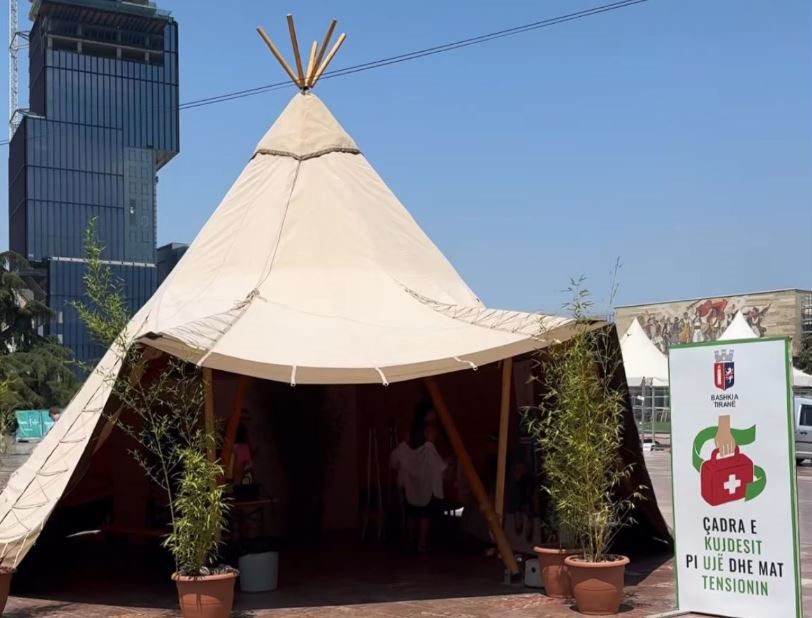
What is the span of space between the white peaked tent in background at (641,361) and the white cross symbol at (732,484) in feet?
63.5

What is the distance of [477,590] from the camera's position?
846 centimetres

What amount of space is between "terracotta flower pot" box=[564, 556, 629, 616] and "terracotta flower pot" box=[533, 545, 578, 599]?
49 cm

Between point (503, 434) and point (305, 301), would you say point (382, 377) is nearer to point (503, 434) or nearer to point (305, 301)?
point (503, 434)

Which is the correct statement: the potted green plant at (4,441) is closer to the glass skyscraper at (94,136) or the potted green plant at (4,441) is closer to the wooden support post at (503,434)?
the wooden support post at (503,434)

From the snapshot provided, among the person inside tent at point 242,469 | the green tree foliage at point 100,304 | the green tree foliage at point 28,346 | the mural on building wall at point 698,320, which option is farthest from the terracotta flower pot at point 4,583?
the mural on building wall at point 698,320

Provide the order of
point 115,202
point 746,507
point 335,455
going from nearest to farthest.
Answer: point 746,507, point 335,455, point 115,202

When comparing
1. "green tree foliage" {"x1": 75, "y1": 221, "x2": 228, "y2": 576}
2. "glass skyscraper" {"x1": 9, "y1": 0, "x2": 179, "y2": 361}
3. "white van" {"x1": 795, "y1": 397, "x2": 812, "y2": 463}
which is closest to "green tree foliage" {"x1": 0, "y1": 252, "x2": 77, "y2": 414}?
"white van" {"x1": 795, "y1": 397, "x2": 812, "y2": 463}

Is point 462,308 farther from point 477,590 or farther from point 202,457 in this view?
point 202,457

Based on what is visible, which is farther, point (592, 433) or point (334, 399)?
point (334, 399)

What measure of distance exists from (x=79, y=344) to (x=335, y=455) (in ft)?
287

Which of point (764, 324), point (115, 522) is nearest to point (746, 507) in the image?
point (115, 522)

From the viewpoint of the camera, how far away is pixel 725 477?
6.83m

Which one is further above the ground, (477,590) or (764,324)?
(764,324)

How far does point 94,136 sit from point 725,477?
4077 inches
